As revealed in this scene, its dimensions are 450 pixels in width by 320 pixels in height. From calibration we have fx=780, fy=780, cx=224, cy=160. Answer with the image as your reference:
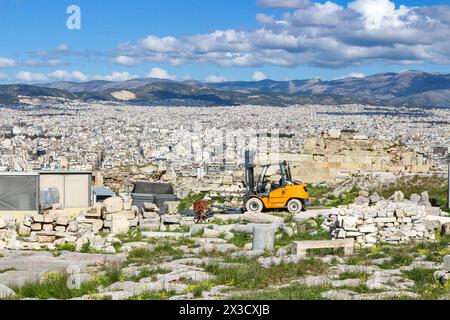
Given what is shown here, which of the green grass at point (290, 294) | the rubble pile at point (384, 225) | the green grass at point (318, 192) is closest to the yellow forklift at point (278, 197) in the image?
the green grass at point (318, 192)

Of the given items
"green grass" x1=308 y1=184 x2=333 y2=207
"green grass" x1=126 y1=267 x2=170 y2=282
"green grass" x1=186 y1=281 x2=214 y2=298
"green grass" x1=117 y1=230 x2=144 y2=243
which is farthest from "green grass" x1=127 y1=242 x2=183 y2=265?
"green grass" x1=308 y1=184 x2=333 y2=207

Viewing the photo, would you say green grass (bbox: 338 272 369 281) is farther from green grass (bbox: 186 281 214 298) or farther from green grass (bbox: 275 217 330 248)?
green grass (bbox: 275 217 330 248)

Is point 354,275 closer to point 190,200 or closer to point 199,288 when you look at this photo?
point 199,288

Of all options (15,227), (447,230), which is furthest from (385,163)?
(15,227)

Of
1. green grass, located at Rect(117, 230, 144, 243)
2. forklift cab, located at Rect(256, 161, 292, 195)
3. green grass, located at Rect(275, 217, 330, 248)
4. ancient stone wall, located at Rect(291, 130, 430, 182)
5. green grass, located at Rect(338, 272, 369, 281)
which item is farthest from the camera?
ancient stone wall, located at Rect(291, 130, 430, 182)

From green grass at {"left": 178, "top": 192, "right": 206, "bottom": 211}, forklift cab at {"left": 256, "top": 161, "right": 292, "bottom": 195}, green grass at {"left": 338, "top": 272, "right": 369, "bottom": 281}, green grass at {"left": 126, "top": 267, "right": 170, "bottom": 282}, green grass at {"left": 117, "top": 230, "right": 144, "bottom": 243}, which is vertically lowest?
green grass at {"left": 117, "top": 230, "right": 144, "bottom": 243}

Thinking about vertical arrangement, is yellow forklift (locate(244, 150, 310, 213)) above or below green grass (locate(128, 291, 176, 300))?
above
